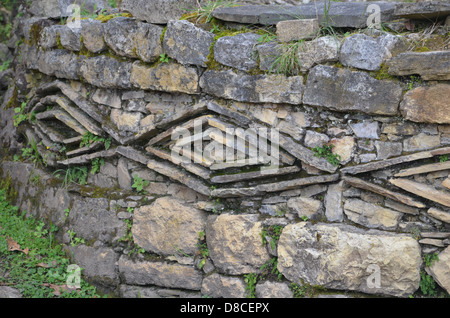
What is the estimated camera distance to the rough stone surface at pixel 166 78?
3.78 m

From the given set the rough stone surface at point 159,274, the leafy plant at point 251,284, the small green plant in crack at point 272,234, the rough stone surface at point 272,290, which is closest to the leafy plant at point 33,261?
the rough stone surface at point 159,274

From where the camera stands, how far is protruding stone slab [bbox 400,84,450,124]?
2.95 m

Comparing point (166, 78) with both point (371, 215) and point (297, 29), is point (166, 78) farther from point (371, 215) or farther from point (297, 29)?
point (371, 215)

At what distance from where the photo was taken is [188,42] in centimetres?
374

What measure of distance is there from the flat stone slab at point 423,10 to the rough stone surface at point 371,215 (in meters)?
1.30

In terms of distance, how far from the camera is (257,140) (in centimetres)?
357

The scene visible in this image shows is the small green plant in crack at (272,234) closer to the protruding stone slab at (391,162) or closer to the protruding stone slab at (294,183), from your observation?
the protruding stone slab at (294,183)

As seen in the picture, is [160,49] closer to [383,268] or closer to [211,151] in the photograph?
[211,151]

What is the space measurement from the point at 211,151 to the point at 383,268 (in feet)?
5.12

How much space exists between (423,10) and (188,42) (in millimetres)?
1733

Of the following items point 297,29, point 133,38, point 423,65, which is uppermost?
point 133,38

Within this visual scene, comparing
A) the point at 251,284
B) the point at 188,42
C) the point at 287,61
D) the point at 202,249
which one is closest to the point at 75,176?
the point at 202,249

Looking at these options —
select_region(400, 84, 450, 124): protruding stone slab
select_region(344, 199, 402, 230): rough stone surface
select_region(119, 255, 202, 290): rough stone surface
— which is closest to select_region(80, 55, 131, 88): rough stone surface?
select_region(119, 255, 202, 290): rough stone surface

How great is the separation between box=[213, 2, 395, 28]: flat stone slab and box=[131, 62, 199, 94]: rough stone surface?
1.73 feet
